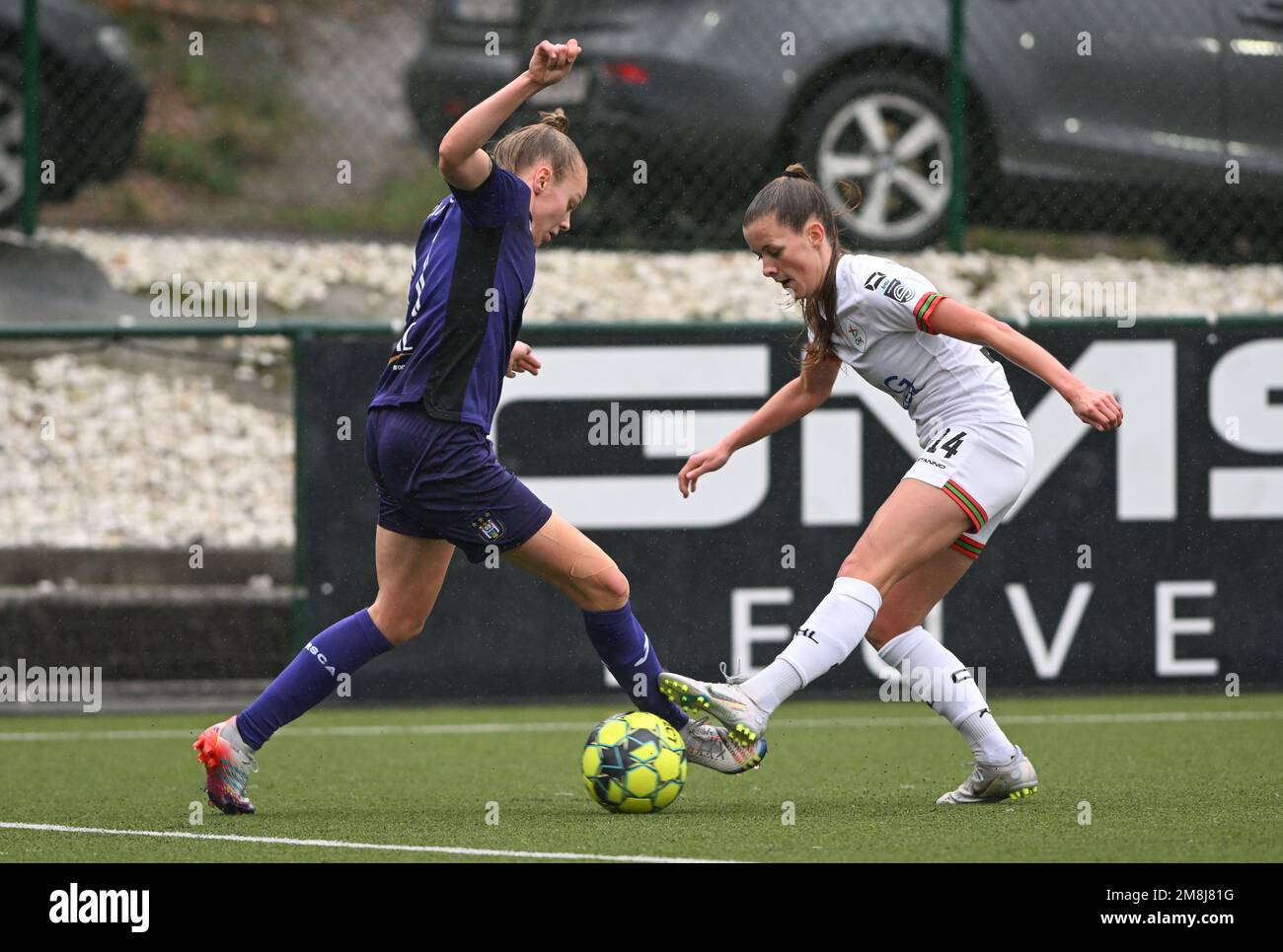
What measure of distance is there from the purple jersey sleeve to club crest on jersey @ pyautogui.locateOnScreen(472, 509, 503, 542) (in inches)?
31.8

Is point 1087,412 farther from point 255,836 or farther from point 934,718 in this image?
point 934,718

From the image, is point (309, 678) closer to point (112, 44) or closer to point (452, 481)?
point (452, 481)

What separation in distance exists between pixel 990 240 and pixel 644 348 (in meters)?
3.32

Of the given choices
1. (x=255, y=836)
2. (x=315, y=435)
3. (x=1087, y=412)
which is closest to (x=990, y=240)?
(x=315, y=435)

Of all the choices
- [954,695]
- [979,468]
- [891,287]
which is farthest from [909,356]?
[954,695]

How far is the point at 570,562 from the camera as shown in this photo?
5461 mm

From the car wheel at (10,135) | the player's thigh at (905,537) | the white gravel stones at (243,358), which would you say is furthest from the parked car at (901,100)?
the player's thigh at (905,537)

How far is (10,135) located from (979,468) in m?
6.86

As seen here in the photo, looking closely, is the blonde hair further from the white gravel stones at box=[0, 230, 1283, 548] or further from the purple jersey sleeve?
the white gravel stones at box=[0, 230, 1283, 548]

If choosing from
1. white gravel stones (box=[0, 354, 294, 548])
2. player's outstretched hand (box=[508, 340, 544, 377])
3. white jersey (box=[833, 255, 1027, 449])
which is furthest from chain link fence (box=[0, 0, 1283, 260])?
white jersey (box=[833, 255, 1027, 449])

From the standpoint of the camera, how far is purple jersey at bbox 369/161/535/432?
532cm

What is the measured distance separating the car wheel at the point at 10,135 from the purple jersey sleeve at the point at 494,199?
5.93 meters

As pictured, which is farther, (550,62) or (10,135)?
(10,135)

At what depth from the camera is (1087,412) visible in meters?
4.90
